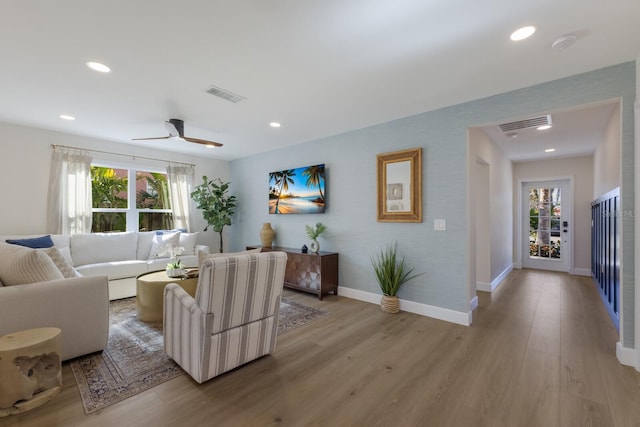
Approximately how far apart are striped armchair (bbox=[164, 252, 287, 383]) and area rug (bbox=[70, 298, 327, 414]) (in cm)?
16

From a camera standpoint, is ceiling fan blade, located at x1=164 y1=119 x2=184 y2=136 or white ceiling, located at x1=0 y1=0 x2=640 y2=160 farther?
ceiling fan blade, located at x1=164 y1=119 x2=184 y2=136

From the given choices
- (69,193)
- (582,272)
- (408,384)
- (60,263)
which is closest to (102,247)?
(69,193)

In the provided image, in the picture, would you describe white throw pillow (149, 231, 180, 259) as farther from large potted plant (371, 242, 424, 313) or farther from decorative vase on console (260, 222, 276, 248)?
large potted plant (371, 242, 424, 313)

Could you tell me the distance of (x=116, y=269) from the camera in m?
4.10

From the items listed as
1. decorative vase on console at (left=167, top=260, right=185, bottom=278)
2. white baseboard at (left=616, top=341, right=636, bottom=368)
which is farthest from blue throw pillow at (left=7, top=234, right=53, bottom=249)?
white baseboard at (left=616, top=341, right=636, bottom=368)

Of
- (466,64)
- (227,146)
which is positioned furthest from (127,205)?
(466,64)

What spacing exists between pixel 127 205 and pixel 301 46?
4758mm

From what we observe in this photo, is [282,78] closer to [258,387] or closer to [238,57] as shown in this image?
[238,57]

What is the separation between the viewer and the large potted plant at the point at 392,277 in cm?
358

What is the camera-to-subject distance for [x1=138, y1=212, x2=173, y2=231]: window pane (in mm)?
5363

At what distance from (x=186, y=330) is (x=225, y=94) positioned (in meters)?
2.34

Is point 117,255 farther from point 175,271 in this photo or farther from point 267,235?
point 267,235

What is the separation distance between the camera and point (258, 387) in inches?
80.0

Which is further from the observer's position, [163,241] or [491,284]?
[163,241]
